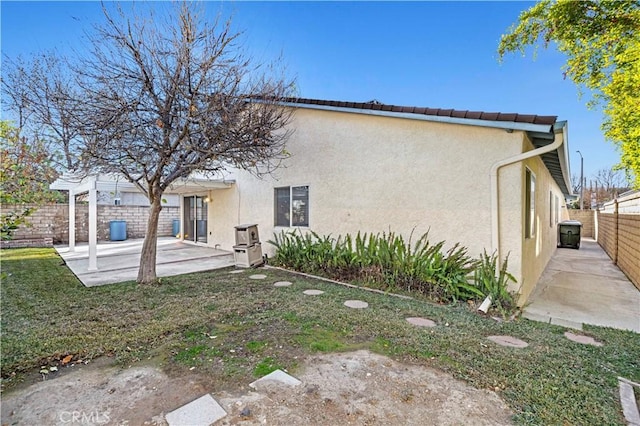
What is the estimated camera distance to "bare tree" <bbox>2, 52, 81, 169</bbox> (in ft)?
17.9

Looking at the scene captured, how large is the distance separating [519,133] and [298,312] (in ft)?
16.3

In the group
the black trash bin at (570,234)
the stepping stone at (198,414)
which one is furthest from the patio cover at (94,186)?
the black trash bin at (570,234)

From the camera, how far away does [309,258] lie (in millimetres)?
8016

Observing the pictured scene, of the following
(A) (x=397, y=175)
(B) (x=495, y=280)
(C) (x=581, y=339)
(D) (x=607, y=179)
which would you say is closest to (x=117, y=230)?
(A) (x=397, y=175)

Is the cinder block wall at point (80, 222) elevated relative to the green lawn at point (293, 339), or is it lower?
elevated

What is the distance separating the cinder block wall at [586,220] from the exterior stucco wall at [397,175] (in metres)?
21.9

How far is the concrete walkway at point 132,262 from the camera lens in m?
7.58

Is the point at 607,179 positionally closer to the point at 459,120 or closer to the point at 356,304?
the point at 459,120

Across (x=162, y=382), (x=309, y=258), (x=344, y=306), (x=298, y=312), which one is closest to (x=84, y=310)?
(x=162, y=382)

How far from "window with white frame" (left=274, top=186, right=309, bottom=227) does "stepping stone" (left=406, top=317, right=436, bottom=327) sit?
471 centimetres

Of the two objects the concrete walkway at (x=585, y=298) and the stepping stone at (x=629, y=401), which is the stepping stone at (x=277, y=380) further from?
the concrete walkway at (x=585, y=298)

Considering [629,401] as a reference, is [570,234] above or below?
above

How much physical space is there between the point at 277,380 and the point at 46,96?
634 centimetres

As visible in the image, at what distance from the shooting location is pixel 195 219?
14453 mm
